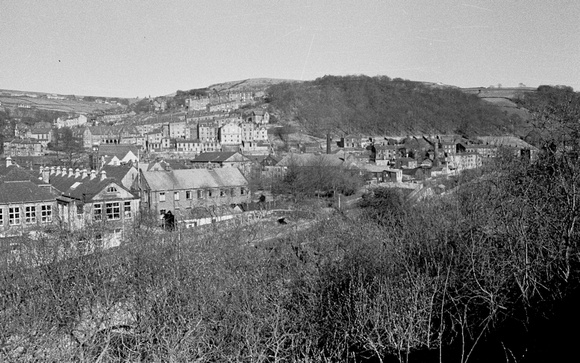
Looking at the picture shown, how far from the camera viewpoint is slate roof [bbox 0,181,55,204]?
23.0 metres

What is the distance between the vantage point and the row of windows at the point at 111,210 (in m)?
24.8

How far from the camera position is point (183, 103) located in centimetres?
15462

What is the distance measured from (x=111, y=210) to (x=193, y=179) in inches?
231

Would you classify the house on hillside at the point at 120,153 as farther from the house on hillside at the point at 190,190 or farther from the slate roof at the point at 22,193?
the slate roof at the point at 22,193

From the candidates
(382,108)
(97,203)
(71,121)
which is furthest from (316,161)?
(71,121)

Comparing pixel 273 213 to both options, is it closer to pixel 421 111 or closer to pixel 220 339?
pixel 220 339

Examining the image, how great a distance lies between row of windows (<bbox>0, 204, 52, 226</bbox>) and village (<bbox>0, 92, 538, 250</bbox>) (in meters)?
0.04

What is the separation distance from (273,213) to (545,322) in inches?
873

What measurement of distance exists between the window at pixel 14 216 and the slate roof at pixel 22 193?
1.31 ft

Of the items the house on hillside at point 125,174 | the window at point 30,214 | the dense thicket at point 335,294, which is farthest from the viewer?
the house on hillside at point 125,174

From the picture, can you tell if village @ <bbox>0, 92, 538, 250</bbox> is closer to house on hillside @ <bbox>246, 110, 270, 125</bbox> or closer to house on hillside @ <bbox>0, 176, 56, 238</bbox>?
house on hillside @ <bbox>0, 176, 56, 238</bbox>

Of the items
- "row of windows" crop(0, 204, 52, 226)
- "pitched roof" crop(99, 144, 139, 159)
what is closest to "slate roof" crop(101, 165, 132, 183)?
"row of windows" crop(0, 204, 52, 226)

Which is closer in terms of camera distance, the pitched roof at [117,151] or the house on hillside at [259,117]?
the pitched roof at [117,151]

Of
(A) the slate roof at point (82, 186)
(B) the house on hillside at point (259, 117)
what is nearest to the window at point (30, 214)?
(A) the slate roof at point (82, 186)
